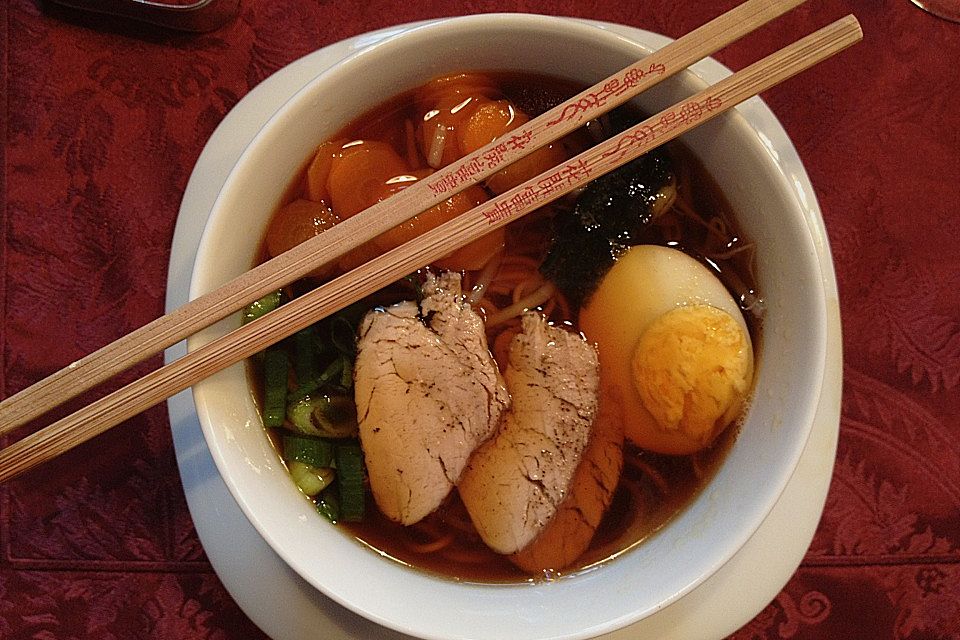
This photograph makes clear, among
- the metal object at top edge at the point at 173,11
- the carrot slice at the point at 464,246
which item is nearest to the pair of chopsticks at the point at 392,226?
the carrot slice at the point at 464,246

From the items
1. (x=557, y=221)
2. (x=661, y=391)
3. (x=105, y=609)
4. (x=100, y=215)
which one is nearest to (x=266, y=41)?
(x=100, y=215)

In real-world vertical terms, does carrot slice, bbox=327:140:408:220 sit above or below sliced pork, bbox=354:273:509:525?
above

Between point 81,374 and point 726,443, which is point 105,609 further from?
point 726,443

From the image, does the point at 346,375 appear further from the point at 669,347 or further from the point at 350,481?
the point at 669,347

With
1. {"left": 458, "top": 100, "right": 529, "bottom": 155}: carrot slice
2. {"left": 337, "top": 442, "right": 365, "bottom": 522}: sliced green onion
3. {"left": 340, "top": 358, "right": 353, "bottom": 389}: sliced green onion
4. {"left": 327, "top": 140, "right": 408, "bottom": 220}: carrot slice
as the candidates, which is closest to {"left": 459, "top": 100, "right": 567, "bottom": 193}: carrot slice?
{"left": 458, "top": 100, "right": 529, "bottom": 155}: carrot slice

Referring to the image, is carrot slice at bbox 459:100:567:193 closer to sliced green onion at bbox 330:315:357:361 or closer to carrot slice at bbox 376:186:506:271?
carrot slice at bbox 376:186:506:271
